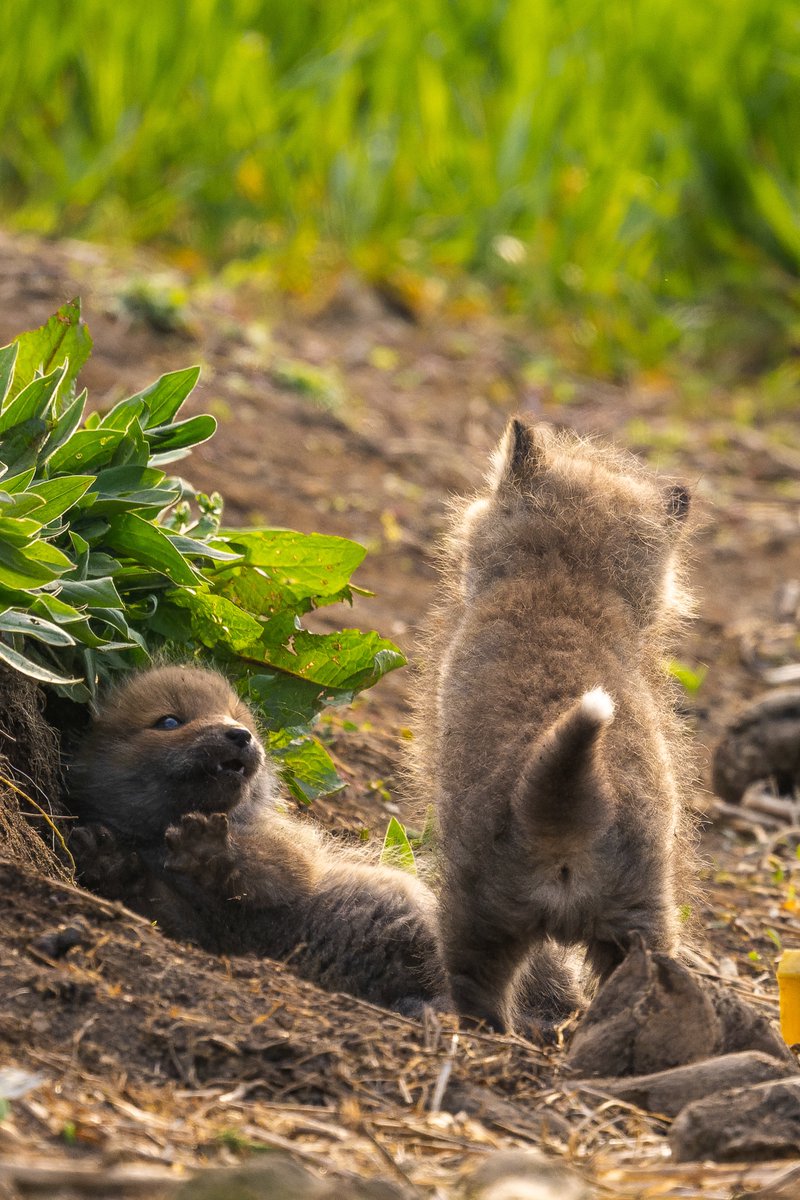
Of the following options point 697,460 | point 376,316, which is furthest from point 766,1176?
point 376,316

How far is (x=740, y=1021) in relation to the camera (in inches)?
125

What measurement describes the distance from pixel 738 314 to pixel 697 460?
203 cm

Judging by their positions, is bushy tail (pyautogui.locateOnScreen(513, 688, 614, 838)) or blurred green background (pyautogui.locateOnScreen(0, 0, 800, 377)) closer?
bushy tail (pyautogui.locateOnScreen(513, 688, 614, 838))

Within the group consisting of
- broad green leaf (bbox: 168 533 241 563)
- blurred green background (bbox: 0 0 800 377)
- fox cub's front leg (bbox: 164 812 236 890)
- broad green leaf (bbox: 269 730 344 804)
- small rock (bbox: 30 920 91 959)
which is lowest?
small rock (bbox: 30 920 91 959)

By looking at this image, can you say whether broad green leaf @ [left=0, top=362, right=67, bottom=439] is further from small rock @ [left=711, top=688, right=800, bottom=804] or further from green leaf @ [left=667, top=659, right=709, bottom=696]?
green leaf @ [left=667, top=659, right=709, bottom=696]

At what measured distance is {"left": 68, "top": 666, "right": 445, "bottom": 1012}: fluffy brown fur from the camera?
3639mm

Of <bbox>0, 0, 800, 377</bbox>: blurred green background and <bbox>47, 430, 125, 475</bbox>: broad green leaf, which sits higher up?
<bbox>0, 0, 800, 377</bbox>: blurred green background

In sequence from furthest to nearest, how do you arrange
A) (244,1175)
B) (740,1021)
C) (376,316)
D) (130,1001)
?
(376,316), (740,1021), (130,1001), (244,1175)

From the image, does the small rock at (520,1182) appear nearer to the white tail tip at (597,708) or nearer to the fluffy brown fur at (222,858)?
the white tail tip at (597,708)

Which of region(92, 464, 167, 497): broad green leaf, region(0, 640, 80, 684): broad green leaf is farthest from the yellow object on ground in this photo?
region(92, 464, 167, 497): broad green leaf

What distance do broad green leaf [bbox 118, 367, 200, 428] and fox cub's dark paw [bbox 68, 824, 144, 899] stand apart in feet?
3.67

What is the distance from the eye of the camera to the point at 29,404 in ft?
12.3

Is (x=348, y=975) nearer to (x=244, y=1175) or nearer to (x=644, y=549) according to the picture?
(x=644, y=549)

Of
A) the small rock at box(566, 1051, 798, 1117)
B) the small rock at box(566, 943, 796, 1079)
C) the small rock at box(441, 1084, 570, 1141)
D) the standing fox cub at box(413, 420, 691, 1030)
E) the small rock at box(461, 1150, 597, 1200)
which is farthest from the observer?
the standing fox cub at box(413, 420, 691, 1030)
